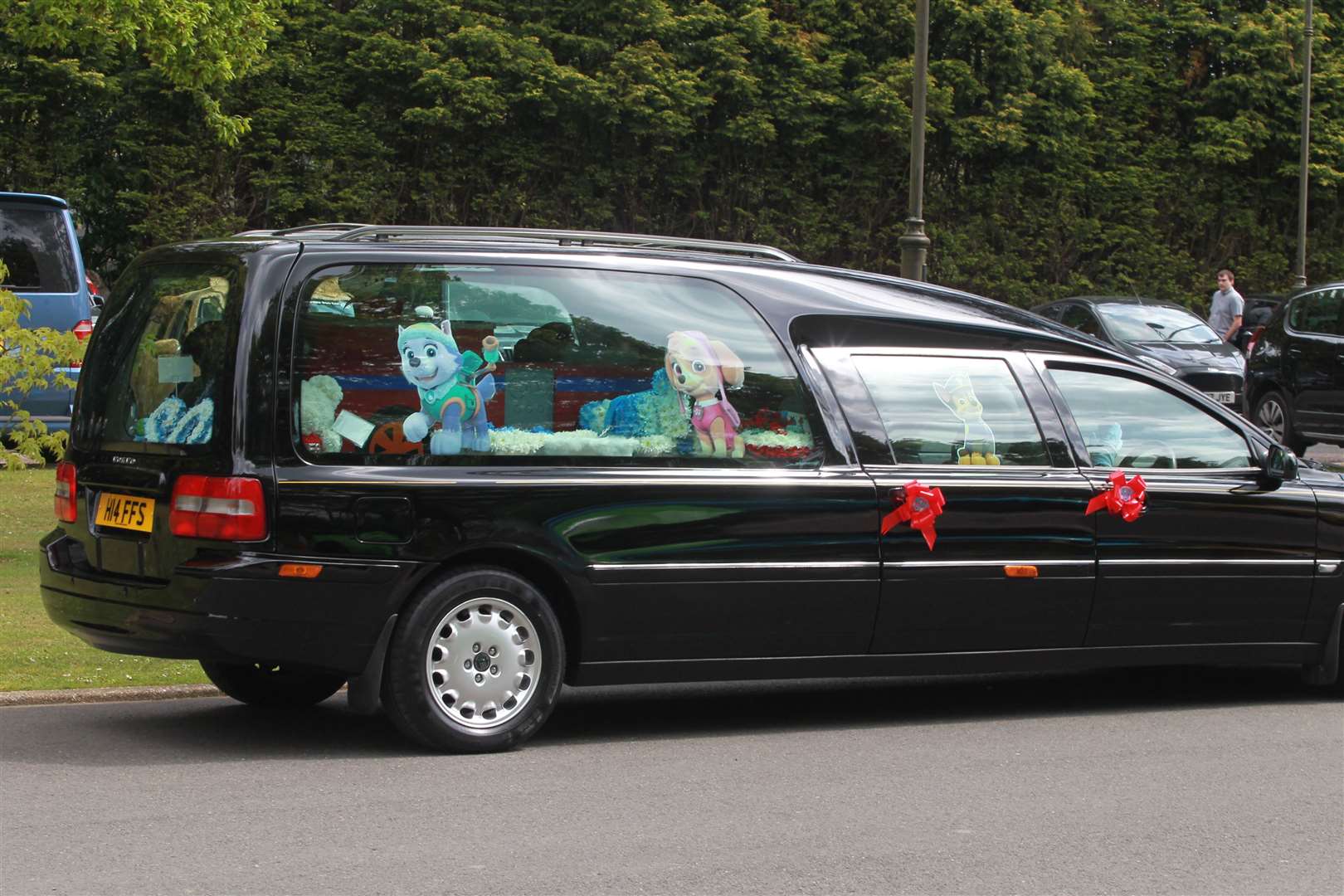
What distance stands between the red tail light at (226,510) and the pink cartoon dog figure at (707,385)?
1.69m

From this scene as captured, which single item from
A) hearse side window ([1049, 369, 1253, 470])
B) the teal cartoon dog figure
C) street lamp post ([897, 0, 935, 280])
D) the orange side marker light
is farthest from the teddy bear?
street lamp post ([897, 0, 935, 280])

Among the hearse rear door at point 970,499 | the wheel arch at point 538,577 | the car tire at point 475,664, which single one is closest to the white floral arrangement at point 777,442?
the hearse rear door at point 970,499

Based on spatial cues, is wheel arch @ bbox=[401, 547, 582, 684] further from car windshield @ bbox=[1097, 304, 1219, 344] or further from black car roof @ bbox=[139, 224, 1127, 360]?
car windshield @ bbox=[1097, 304, 1219, 344]

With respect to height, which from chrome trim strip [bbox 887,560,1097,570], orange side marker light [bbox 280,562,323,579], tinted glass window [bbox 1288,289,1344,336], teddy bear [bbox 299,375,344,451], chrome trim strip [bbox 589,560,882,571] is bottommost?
chrome trim strip [bbox 887,560,1097,570]

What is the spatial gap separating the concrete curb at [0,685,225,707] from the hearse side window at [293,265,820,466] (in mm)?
1922

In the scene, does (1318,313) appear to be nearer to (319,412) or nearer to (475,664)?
(475,664)

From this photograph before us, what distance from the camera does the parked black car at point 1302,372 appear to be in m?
18.8

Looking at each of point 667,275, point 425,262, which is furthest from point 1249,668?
point 425,262

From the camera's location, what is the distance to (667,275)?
7352 mm

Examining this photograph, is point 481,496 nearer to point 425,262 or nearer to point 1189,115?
point 425,262

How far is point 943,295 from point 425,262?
2.39m

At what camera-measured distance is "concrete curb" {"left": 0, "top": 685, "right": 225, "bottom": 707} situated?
25.1 ft

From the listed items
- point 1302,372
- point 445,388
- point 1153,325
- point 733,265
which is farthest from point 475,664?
point 1153,325

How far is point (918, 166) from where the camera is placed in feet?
61.0
